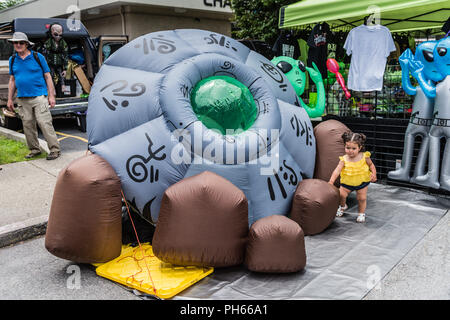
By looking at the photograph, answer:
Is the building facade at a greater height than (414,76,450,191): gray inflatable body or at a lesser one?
greater

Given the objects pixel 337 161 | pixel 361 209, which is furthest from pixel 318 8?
pixel 361 209

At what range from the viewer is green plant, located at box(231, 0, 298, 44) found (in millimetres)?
14477

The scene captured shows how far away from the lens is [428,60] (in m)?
4.89

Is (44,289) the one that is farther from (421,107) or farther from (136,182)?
(421,107)

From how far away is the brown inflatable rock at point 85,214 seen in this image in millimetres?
3129

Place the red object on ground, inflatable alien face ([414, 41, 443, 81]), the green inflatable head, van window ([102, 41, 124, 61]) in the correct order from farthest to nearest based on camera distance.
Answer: van window ([102, 41, 124, 61])
the red object on ground
the green inflatable head
inflatable alien face ([414, 41, 443, 81])

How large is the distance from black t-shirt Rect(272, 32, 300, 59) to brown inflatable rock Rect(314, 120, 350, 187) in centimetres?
383

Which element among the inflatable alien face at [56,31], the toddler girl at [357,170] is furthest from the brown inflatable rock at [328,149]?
the inflatable alien face at [56,31]

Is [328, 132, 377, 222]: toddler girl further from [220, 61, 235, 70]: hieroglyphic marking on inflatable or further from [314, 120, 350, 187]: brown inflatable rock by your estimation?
[220, 61, 235, 70]: hieroglyphic marking on inflatable

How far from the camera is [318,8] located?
643 centimetres

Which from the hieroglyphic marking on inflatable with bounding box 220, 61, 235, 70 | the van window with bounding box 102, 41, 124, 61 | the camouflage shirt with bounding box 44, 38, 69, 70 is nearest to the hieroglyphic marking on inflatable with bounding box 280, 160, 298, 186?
the hieroglyphic marking on inflatable with bounding box 220, 61, 235, 70

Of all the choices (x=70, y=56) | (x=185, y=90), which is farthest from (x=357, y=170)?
(x=70, y=56)

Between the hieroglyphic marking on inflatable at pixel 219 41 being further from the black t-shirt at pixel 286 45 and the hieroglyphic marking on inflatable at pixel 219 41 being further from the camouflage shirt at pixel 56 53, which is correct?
the camouflage shirt at pixel 56 53
